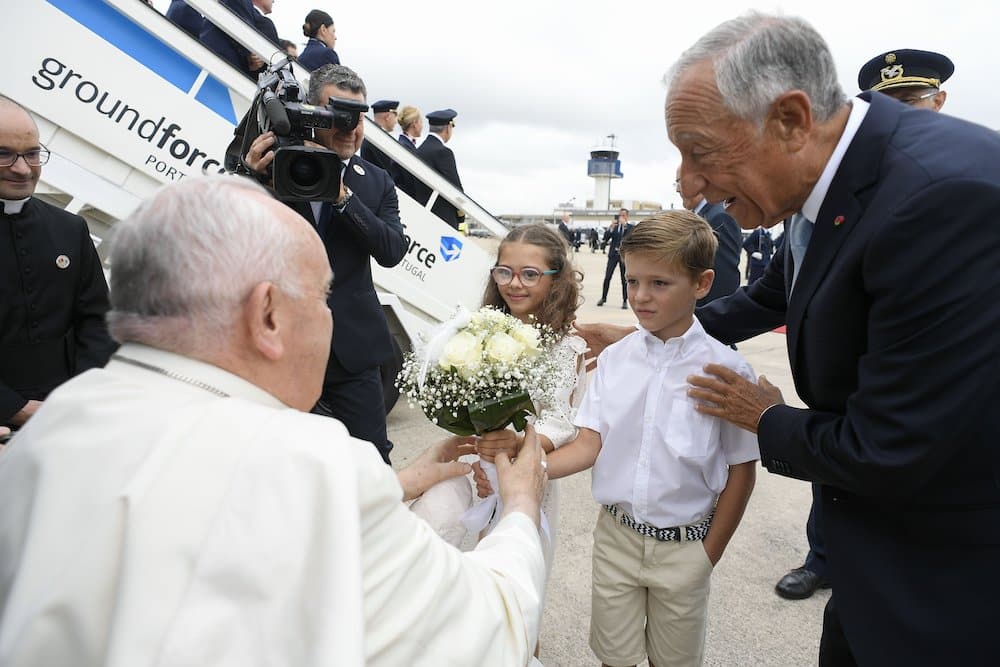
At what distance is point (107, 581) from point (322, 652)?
0.34m

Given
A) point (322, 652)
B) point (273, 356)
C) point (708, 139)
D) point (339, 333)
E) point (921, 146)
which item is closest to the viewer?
point (322, 652)

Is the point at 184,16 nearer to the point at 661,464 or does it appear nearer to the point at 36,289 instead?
the point at 36,289

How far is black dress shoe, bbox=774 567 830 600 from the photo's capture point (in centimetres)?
332

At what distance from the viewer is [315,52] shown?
6.08 metres

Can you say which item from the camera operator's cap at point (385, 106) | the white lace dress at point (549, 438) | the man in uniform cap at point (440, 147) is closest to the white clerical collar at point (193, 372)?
the white lace dress at point (549, 438)

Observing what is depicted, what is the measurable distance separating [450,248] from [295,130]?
2.88 metres

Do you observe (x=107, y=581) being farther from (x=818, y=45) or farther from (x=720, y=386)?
(x=818, y=45)

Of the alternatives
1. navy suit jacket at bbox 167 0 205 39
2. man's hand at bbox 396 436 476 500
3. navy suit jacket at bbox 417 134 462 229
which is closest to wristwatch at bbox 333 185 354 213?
man's hand at bbox 396 436 476 500

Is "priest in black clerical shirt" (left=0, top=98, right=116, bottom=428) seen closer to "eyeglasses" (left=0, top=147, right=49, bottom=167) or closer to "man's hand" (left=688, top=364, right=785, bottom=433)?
"eyeglasses" (left=0, top=147, right=49, bottom=167)

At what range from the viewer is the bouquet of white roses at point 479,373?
171 centimetres

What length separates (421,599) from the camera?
3.47 ft

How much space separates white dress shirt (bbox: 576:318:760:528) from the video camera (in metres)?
1.48

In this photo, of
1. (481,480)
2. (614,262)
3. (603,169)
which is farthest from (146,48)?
(603,169)

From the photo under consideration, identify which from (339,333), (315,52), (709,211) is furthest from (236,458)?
(315,52)
